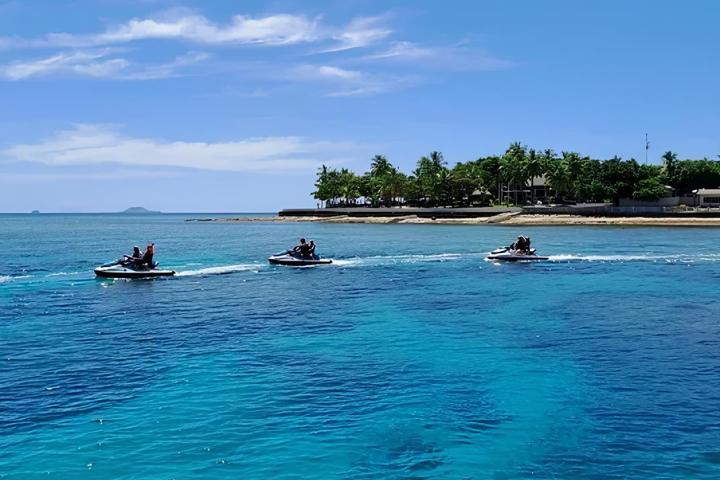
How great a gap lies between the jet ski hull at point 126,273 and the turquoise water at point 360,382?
3.77 m

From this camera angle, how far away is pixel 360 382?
59.2 ft

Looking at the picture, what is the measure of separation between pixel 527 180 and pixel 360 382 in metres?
150

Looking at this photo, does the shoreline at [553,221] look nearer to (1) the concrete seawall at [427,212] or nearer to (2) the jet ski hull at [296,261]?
(1) the concrete seawall at [427,212]

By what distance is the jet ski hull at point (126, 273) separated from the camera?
41938 millimetres

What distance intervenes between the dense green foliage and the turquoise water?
103342 millimetres

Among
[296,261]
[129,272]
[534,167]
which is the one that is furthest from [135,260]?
[534,167]

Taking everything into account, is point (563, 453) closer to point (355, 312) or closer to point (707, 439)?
point (707, 439)

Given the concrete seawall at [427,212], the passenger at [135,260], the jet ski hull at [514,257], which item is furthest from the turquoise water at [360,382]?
the concrete seawall at [427,212]

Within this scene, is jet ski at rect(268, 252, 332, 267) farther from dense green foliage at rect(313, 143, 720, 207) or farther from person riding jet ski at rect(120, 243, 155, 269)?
dense green foliage at rect(313, 143, 720, 207)

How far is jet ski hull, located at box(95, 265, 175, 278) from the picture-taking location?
41938mm

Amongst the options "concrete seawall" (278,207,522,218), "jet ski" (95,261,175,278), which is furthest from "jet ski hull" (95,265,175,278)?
"concrete seawall" (278,207,522,218)

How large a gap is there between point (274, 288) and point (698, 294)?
74.9 feet

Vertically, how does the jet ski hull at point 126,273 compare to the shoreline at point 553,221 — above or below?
below

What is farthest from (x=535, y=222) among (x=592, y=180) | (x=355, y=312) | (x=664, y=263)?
(x=355, y=312)
